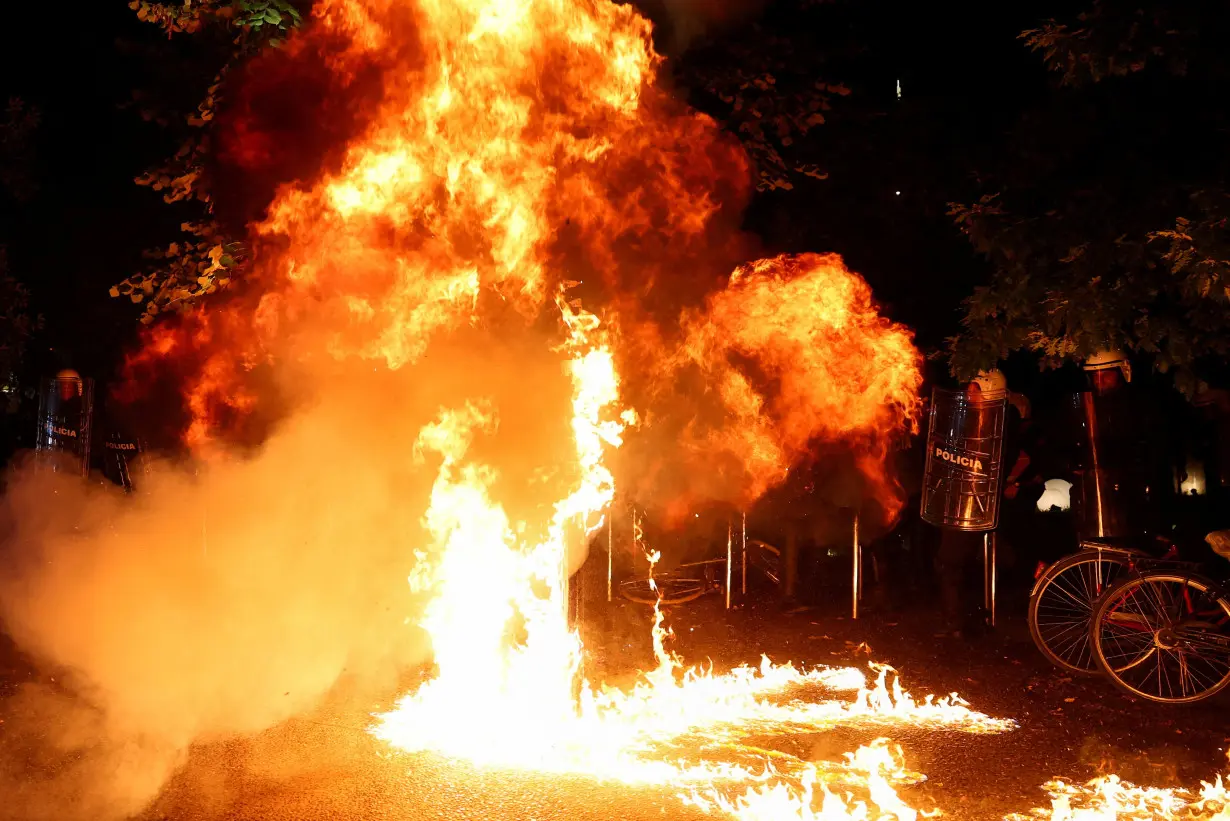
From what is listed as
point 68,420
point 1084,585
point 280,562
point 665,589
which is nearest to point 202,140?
point 280,562

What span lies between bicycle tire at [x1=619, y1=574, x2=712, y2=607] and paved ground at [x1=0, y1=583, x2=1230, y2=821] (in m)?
1.79

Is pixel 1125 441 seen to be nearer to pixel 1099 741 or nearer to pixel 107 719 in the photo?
pixel 1099 741

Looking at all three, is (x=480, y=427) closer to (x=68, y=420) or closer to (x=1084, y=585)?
(x=1084, y=585)

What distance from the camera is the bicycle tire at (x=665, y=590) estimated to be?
9.77 metres

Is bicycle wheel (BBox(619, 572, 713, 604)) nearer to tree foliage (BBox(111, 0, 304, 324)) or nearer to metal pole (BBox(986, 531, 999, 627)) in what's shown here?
metal pole (BBox(986, 531, 999, 627))

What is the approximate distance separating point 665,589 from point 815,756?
15.2 feet

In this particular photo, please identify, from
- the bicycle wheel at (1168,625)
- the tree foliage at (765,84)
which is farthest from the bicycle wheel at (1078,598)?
the tree foliage at (765,84)

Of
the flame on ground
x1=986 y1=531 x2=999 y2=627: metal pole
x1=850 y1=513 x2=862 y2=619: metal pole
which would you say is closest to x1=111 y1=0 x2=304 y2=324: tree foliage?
x1=850 y1=513 x2=862 y2=619: metal pole

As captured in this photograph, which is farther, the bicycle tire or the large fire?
the bicycle tire

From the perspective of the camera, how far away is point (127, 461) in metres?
15.1

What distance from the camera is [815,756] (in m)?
5.49

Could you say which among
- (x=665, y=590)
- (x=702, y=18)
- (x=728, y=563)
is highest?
(x=702, y=18)

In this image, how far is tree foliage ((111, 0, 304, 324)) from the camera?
949 centimetres

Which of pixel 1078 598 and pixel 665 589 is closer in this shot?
pixel 1078 598
